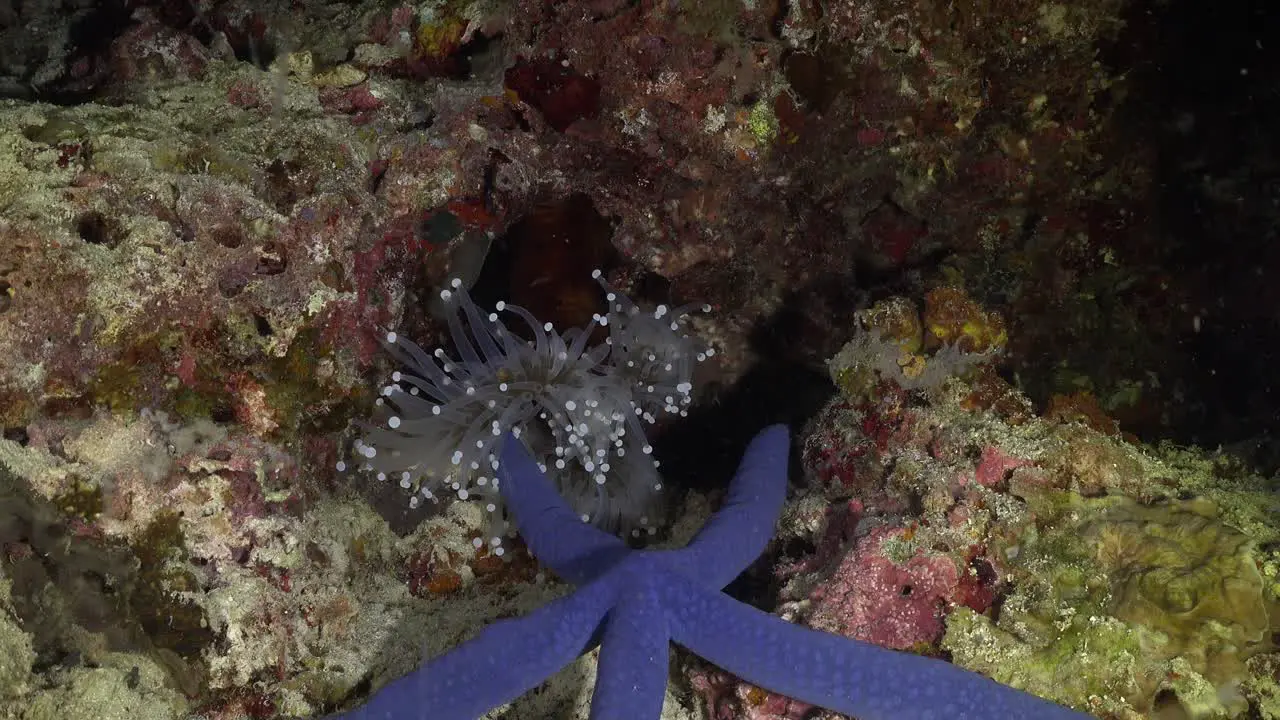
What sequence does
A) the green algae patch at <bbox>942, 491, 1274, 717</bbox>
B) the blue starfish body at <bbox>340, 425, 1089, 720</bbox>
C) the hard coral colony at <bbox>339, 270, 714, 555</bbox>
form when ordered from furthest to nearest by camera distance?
the hard coral colony at <bbox>339, 270, 714, 555</bbox>, the green algae patch at <bbox>942, 491, 1274, 717</bbox>, the blue starfish body at <bbox>340, 425, 1089, 720</bbox>

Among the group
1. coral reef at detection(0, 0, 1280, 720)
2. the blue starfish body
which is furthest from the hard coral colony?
the blue starfish body

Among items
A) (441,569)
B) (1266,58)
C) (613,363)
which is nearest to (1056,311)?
(1266,58)

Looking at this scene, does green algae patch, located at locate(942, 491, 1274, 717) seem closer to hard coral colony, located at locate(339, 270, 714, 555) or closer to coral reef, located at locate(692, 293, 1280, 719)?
coral reef, located at locate(692, 293, 1280, 719)

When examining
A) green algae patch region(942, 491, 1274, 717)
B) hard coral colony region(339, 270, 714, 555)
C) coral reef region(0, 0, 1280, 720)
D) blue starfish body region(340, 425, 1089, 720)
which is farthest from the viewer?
hard coral colony region(339, 270, 714, 555)

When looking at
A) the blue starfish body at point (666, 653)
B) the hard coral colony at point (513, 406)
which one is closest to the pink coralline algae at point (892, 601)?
the blue starfish body at point (666, 653)

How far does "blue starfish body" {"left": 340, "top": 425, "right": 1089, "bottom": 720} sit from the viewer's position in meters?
2.51

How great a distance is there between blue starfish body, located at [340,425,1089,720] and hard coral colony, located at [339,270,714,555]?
2.30ft

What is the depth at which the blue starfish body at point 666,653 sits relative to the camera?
251 cm

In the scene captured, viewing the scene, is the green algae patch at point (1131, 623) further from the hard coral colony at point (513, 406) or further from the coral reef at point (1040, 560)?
the hard coral colony at point (513, 406)

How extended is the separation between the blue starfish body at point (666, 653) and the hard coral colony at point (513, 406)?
70 centimetres

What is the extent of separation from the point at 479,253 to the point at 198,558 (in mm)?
1915

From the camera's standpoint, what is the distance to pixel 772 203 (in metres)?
4.11

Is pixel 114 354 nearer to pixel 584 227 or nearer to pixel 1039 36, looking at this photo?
pixel 584 227

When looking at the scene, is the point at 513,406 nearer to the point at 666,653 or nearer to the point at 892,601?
the point at 666,653
